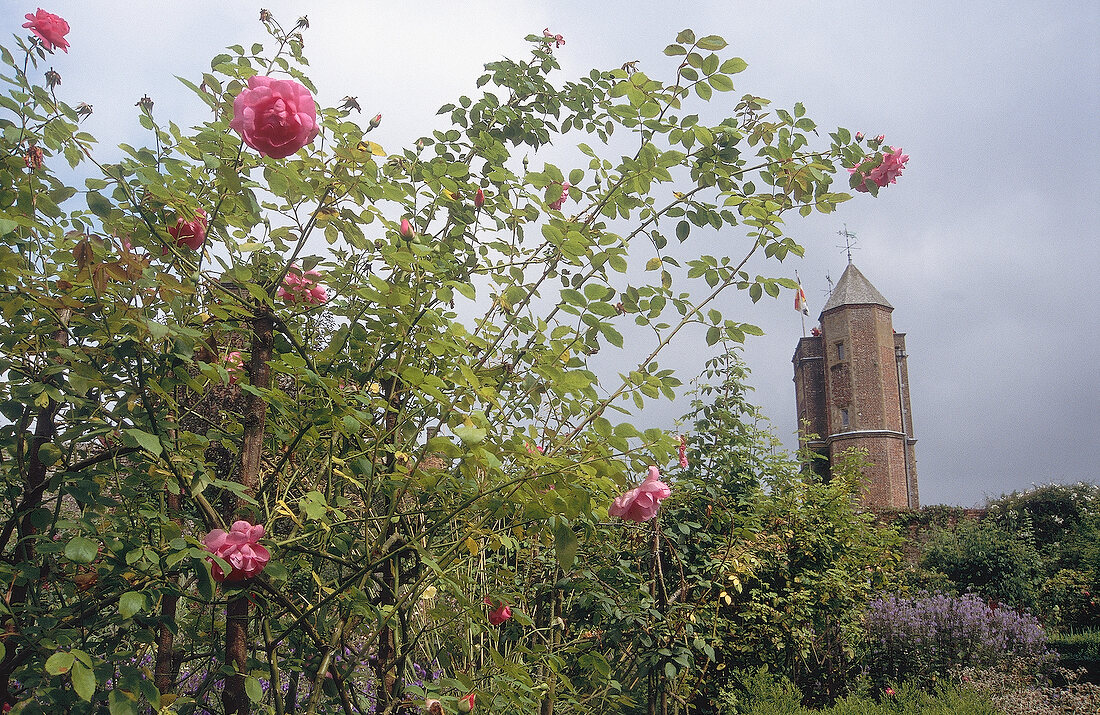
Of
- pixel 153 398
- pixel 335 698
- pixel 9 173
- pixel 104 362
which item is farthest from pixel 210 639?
pixel 9 173

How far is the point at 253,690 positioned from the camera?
3.93 ft

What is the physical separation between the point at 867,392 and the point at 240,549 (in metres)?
29.5

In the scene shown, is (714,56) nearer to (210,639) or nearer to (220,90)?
(220,90)

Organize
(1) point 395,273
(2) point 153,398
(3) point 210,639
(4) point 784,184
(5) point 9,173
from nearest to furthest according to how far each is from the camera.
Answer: (5) point 9,173, (2) point 153,398, (1) point 395,273, (3) point 210,639, (4) point 784,184

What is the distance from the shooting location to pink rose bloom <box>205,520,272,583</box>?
1152mm

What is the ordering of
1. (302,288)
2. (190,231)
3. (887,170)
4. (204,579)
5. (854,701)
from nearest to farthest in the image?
(204,579) → (190,231) → (302,288) → (887,170) → (854,701)

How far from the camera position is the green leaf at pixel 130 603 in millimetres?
1048

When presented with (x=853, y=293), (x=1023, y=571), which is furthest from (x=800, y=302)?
(x=853, y=293)

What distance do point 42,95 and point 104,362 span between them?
486 millimetres

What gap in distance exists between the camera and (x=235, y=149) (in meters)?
1.31

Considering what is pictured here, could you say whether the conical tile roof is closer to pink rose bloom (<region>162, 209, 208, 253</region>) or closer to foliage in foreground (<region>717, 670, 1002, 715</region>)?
foliage in foreground (<region>717, 670, 1002, 715</region>)

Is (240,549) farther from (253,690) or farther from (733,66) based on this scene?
(733,66)

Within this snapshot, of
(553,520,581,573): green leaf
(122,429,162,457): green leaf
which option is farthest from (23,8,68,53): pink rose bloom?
(553,520,581,573): green leaf

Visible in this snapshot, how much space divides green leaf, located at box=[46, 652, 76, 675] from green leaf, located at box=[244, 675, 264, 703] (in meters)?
0.27
